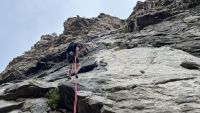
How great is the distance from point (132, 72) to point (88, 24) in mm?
27768

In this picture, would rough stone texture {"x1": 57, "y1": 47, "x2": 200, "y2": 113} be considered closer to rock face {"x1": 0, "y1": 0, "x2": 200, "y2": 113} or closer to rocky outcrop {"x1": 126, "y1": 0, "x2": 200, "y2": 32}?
rock face {"x1": 0, "y1": 0, "x2": 200, "y2": 113}

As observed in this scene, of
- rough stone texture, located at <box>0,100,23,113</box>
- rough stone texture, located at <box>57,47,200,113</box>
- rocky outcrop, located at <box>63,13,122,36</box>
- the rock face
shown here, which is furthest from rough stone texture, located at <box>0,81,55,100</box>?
rocky outcrop, located at <box>63,13,122,36</box>

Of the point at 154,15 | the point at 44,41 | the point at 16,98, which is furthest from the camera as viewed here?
the point at 44,41

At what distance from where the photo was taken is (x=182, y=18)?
110ft

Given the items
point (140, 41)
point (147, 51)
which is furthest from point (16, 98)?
point (140, 41)

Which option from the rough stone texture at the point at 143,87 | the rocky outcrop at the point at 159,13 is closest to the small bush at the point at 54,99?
the rough stone texture at the point at 143,87

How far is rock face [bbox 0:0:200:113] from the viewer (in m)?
17.9

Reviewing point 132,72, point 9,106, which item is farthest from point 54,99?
point 132,72

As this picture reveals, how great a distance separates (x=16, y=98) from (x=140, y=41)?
9.97 meters

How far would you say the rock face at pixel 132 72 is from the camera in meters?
17.9

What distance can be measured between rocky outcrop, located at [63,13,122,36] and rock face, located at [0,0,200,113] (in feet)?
20.5

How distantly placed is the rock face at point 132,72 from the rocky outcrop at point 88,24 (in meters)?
6.25

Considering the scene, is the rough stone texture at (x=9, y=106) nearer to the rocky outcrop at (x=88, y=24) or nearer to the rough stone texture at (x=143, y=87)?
the rough stone texture at (x=143, y=87)

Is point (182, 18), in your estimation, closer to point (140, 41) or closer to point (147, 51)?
point (140, 41)
